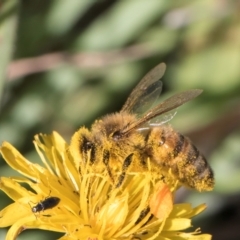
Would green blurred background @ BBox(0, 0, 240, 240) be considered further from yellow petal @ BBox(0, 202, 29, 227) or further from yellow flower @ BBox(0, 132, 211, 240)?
yellow petal @ BBox(0, 202, 29, 227)

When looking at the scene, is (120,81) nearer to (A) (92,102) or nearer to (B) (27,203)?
(A) (92,102)

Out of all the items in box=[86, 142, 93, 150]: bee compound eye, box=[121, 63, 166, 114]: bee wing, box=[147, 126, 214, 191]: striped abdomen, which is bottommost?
box=[147, 126, 214, 191]: striped abdomen

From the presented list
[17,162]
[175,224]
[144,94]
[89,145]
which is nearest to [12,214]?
[17,162]

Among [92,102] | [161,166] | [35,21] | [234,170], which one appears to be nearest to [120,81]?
[92,102]

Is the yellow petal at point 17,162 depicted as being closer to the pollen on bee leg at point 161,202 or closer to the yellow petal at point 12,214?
the yellow petal at point 12,214

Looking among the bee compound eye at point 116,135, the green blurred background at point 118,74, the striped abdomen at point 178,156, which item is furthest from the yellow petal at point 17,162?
the green blurred background at point 118,74

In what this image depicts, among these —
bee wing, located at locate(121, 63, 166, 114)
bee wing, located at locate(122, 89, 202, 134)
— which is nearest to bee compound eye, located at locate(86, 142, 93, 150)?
bee wing, located at locate(122, 89, 202, 134)
